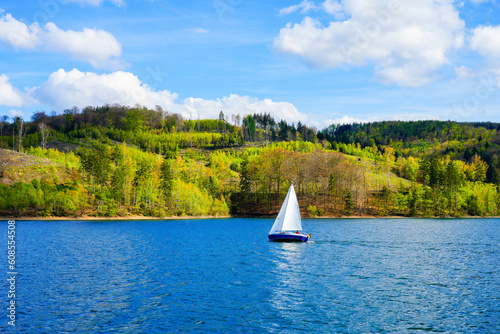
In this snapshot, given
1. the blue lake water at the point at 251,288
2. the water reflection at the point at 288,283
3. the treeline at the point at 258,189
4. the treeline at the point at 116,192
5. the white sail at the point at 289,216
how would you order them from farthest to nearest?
1. the treeline at the point at 258,189
2. the treeline at the point at 116,192
3. the white sail at the point at 289,216
4. the water reflection at the point at 288,283
5. the blue lake water at the point at 251,288

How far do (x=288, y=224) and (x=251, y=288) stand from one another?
3672 cm

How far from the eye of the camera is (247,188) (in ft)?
600

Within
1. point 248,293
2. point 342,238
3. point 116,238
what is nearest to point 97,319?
point 248,293

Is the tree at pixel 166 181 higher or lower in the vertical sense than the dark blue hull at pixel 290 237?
higher

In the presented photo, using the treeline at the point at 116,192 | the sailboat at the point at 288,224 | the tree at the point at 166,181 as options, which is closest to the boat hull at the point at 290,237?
the sailboat at the point at 288,224

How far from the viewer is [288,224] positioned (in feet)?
254

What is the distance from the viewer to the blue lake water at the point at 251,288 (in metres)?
30.6

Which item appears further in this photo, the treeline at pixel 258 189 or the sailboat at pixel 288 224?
the treeline at pixel 258 189

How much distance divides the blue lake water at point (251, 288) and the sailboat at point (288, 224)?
3.51 metres

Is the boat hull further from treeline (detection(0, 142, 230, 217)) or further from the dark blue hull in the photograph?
treeline (detection(0, 142, 230, 217))

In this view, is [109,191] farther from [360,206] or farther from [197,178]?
[360,206]

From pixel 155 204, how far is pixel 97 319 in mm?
124945

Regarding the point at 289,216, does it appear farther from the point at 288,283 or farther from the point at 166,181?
the point at 166,181

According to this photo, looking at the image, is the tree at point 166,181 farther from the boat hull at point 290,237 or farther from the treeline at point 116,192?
the boat hull at point 290,237
